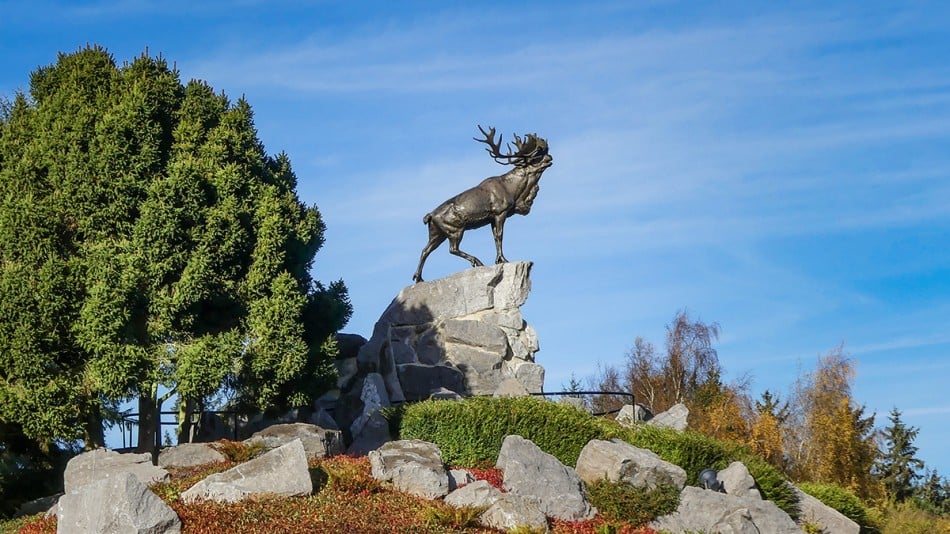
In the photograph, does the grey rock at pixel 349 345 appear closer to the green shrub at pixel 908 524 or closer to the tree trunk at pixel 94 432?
the tree trunk at pixel 94 432

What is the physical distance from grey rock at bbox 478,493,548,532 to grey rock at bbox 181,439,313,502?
2750 millimetres

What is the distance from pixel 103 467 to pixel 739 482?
434 inches

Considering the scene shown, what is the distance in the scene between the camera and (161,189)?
19.9m

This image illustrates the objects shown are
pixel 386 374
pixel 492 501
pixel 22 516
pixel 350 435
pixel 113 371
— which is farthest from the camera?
pixel 386 374

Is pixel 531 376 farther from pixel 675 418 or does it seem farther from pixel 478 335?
pixel 675 418

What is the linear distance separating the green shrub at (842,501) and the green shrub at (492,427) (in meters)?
4.95

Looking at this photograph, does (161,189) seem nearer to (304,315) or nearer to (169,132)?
(169,132)

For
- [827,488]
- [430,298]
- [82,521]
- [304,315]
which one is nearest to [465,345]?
[430,298]

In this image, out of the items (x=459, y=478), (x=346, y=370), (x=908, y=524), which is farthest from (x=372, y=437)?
(x=908, y=524)

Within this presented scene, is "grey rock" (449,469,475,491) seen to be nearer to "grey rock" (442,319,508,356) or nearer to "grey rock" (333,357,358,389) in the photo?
"grey rock" (333,357,358,389)

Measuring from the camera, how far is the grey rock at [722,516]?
58.3ft

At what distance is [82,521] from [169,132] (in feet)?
27.4

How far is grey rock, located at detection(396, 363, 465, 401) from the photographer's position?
26.9 m

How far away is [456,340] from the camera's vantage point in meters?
27.5
